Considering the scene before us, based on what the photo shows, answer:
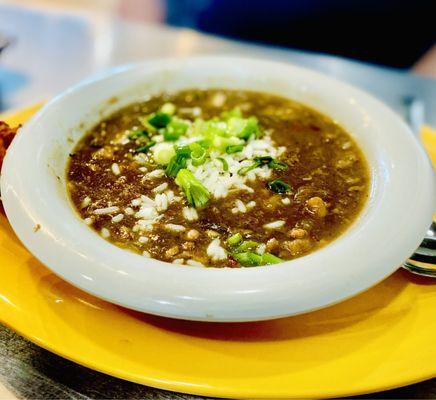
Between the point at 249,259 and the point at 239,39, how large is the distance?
11.4 feet

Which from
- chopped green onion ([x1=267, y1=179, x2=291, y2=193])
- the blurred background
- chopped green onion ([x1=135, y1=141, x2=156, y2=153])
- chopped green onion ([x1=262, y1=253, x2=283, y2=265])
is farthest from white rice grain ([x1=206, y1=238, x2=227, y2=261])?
the blurred background

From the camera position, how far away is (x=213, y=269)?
53.5 inches

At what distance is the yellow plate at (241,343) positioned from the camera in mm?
1269

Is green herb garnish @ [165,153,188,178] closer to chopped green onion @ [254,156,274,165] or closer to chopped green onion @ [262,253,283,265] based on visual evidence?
chopped green onion @ [254,156,274,165]

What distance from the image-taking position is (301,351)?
1.35 meters

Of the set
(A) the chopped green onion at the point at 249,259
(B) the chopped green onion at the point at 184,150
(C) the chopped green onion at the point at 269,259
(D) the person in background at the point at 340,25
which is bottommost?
(A) the chopped green onion at the point at 249,259

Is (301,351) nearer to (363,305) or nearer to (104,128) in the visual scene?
(363,305)

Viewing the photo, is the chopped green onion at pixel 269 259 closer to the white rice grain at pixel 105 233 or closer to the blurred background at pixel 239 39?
the white rice grain at pixel 105 233

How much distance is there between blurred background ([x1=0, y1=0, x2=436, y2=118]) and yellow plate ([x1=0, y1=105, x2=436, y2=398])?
212 cm

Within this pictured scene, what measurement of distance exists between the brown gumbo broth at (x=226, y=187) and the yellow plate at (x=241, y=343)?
217mm

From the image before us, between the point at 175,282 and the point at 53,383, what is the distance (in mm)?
483

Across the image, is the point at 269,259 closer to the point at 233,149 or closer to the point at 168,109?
the point at 233,149

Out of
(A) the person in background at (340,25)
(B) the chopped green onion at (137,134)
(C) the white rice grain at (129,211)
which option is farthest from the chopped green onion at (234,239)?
(A) the person in background at (340,25)

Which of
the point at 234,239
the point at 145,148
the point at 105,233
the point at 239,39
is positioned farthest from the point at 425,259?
the point at 239,39
